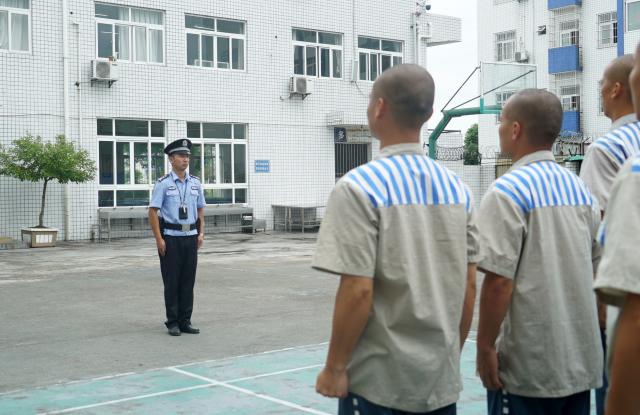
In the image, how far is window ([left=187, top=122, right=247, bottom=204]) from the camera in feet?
80.7

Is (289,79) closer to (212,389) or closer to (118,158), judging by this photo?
(118,158)

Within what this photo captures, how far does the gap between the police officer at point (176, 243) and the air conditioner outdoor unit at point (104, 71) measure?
13907mm

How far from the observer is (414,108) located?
3.15 m

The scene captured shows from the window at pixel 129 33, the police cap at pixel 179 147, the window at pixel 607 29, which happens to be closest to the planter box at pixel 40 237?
the window at pixel 129 33

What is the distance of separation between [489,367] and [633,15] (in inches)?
1324

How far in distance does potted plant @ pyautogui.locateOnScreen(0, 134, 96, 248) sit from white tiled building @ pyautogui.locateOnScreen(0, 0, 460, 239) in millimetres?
1043

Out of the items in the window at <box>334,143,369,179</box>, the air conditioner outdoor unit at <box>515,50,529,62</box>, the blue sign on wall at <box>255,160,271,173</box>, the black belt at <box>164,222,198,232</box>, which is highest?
the air conditioner outdoor unit at <box>515,50,529,62</box>

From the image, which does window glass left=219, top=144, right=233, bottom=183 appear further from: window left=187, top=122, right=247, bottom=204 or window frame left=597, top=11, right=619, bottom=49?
window frame left=597, top=11, right=619, bottom=49

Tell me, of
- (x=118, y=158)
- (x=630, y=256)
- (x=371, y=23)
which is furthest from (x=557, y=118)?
(x=371, y=23)

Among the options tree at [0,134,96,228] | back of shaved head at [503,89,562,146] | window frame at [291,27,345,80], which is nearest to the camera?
back of shaved head at [503,89,562,146]

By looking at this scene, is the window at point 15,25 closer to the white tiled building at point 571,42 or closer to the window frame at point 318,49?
the window frame at point 318,49

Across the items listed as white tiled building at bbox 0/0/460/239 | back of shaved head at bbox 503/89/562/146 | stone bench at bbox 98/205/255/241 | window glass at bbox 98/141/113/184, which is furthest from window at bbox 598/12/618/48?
Answer: back of shaved head at bbox 503/89/562/146

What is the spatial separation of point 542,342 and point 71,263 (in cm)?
1409

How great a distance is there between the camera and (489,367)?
11.4ft
